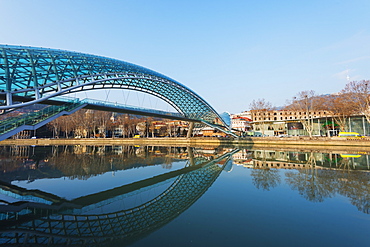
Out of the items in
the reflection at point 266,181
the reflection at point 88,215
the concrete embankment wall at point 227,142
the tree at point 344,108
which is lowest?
the reflection at point 88,215

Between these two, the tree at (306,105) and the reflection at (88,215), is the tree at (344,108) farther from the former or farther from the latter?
the reflection at (88,215)

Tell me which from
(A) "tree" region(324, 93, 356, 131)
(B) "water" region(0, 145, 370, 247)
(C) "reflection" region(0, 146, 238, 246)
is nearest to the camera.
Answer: (B) "water" region(0, 145, 370, 247)

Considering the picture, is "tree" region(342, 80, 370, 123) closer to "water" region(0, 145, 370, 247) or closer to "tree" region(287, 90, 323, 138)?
"tree" region(287, 90, 323, 138)

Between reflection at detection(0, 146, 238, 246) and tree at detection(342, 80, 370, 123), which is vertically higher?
tree at detection(342, 80, 370, 123)

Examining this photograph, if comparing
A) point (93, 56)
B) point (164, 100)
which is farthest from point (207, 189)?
point (164, 100)

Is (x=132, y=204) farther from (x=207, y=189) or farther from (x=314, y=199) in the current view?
(x=314, y=199)

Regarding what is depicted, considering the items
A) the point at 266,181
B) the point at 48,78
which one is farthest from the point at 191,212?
the point at 48,78

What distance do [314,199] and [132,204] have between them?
777 centimetres

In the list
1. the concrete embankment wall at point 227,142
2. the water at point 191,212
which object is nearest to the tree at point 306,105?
the concrete embankment wall at point 227,142

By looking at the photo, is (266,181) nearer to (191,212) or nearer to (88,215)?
(191,212)

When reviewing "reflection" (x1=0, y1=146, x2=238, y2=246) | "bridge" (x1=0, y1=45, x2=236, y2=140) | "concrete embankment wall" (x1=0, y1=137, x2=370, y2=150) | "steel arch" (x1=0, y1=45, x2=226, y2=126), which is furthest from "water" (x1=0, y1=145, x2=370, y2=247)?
"concrete embankment wall" (x1=0, y1=137, x2=370, y2=150)

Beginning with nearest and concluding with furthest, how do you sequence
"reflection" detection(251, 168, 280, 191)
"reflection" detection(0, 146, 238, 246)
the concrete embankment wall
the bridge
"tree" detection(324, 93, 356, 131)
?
1. "reflection" detection(0, 146, 238, 246)
2. "reflection" detection(251, 168, 280, 191)
3. the bridge
4. the concrete embankment wall
5. "tree" detection(324, 93, 356, 131)

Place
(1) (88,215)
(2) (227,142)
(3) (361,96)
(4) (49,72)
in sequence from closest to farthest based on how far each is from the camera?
1. (1) (88,215)
2. (4) (49,72)
3. (3) (361,96)
4. (2) (227,142)

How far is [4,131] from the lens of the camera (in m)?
13.4
